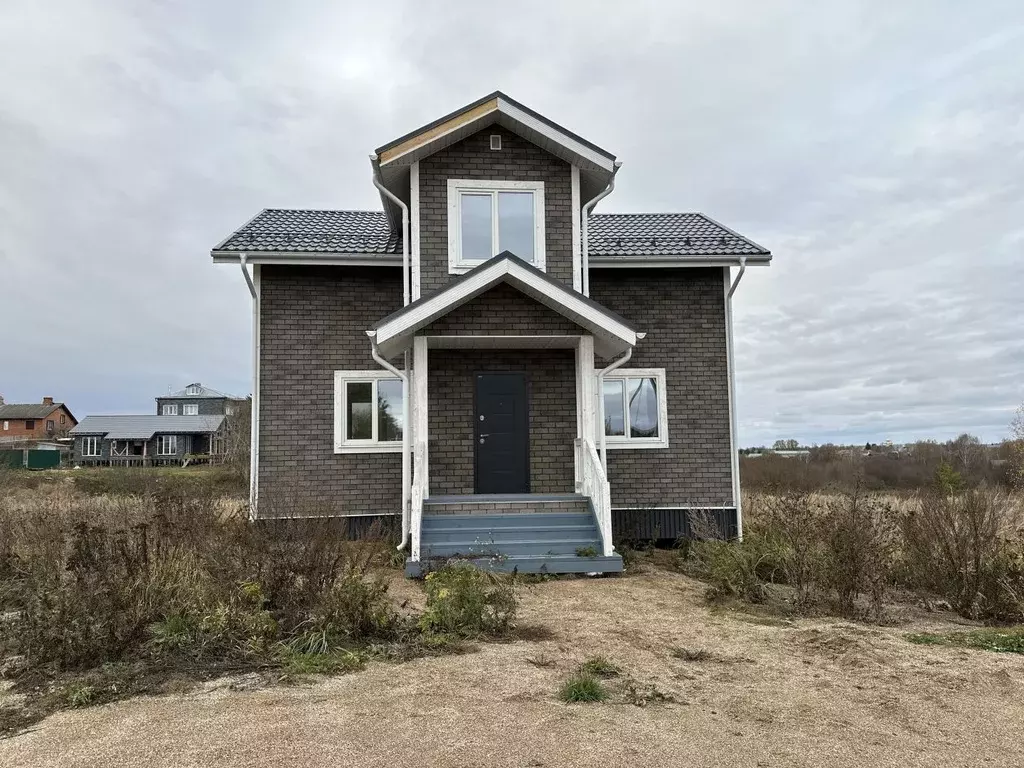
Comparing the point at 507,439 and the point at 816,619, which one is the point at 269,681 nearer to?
the point at 816,619

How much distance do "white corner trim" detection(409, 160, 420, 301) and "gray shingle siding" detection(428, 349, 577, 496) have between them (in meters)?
1.28

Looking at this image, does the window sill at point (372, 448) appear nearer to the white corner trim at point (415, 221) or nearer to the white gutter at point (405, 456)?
the white gutter at point (405, 456)

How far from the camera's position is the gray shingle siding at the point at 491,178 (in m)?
11.5

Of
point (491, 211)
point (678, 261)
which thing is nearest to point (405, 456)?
point (491, 211)

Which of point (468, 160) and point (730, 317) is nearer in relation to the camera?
point (468, 160)

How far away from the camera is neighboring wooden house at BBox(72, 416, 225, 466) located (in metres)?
53.1

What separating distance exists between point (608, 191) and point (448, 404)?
178 inches

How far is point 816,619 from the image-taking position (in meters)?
7.04

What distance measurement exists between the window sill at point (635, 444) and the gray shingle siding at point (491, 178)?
3015 mm

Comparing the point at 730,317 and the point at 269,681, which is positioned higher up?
the point at 730,317

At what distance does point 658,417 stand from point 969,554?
5.85 meters

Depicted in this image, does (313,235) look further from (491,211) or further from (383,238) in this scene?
(491,211)

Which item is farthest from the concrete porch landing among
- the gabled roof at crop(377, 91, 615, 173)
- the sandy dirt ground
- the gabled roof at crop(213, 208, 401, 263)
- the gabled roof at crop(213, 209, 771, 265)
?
the gabled roof at crop(377, 91, 615, 173)

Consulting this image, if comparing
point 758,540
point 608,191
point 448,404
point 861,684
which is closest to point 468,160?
point 608,191
